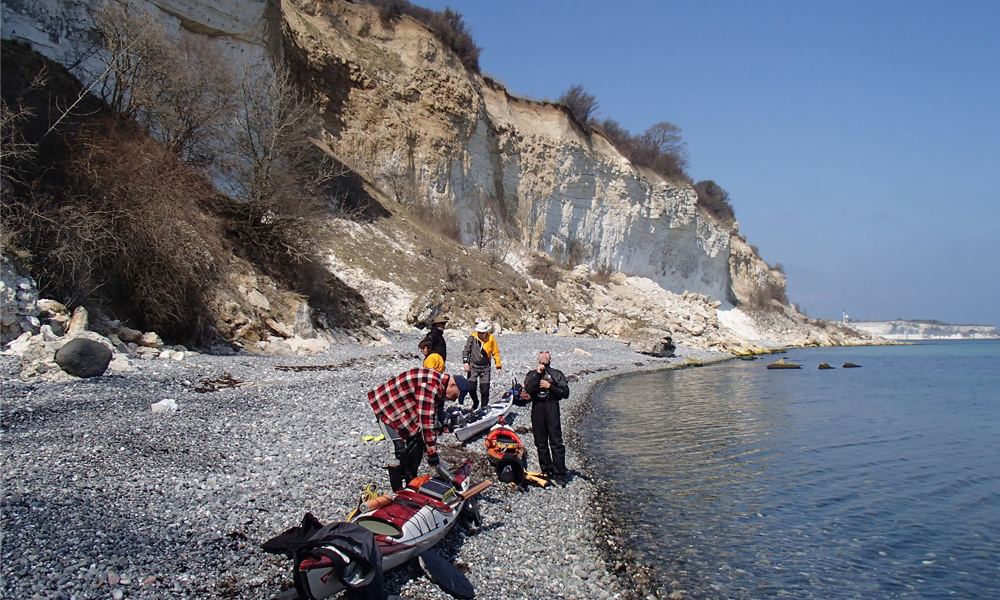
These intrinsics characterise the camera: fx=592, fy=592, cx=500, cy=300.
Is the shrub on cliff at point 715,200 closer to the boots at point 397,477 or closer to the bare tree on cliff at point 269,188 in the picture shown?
the bare tree on cliff at point 269,188

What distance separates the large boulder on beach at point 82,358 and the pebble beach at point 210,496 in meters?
0.19

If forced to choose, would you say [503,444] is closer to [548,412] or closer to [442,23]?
[548,412]

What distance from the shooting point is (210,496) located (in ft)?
16.5

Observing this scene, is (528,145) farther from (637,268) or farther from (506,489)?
(506,489)

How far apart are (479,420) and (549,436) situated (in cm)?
224

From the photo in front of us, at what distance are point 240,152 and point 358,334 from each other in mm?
6612

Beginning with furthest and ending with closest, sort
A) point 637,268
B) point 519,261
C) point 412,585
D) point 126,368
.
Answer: point 637,268 < point 519,261 < point 126,368 < point 412,585

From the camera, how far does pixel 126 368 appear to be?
8820 millimetres

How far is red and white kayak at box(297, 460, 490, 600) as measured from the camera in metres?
3.60

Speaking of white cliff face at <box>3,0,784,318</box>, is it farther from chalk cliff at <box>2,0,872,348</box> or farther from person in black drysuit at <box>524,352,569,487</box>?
person in black drysuit at <box>524,352,569,487</box>

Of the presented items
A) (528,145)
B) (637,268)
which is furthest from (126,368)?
(637,268)

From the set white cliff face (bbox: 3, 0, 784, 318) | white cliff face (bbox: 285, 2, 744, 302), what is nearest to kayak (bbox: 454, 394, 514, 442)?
white cliff face (bbox: 3, 0, 784, 318)

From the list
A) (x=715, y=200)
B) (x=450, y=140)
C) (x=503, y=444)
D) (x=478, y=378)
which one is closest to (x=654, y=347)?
(x=450, y=140)

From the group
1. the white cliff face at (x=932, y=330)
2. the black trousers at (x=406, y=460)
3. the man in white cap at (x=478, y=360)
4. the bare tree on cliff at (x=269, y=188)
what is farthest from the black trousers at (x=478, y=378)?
the white cliff face at (x=932, y=330)
